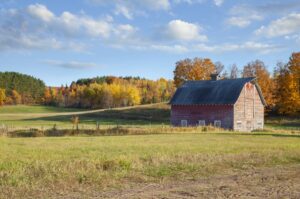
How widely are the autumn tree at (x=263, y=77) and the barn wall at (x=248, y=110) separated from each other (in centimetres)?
1686

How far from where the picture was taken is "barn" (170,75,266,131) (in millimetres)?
52156

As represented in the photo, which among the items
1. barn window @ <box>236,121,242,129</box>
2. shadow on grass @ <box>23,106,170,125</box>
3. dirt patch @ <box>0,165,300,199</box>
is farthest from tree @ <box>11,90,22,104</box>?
dirt patch @ <box>0,165,300,199</box>

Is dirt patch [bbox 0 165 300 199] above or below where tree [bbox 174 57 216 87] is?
below

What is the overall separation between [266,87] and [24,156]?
6208 centimetres

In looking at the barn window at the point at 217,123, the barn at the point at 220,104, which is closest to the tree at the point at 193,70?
the barn at the point at 220,104

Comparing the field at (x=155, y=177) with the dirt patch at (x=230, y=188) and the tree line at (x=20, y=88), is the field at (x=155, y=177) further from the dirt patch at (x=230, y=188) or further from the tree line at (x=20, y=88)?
the tree line at (x=20, y=88)

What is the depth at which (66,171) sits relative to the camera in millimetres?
13656

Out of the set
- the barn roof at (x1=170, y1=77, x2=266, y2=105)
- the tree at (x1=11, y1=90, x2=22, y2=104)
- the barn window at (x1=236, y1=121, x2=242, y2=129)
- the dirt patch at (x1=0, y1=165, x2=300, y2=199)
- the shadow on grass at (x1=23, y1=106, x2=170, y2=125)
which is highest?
the tree at (x1=11, y1=90, x2=22, y2=104)

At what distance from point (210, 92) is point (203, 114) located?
9.63ft

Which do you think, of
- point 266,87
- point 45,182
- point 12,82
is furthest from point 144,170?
point 12,82

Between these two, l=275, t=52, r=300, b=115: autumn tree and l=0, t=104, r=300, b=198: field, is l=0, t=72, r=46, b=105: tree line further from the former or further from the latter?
l=0, t=104, r=300, b=198: field

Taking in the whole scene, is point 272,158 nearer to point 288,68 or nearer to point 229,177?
point 229,177

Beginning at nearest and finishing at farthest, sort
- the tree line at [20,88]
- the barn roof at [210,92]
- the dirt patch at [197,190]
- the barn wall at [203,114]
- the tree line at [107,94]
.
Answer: the dirt patch at [197,190]
the barn wall at [203,114]
the barn roof at [210,92]
the tree line at [107,94]
the tree line at [20,88]

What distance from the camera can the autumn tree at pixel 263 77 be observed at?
73812 millimetres
